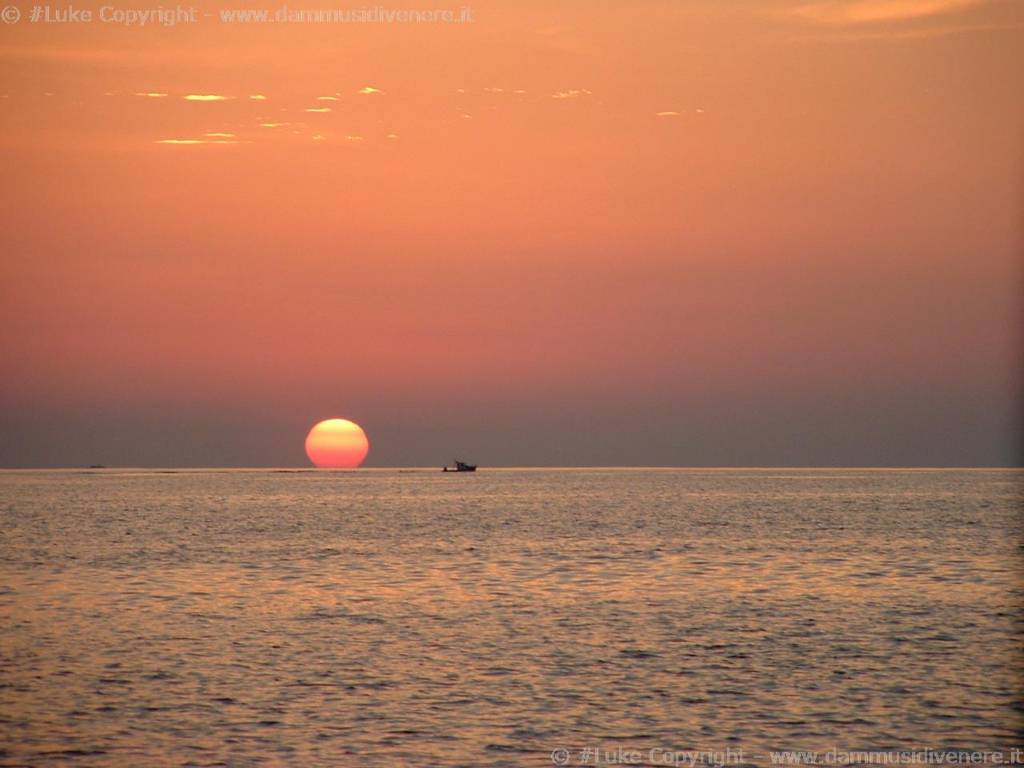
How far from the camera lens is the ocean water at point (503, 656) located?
31.8 m

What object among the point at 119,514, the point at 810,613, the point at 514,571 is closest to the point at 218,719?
the point at 810,613

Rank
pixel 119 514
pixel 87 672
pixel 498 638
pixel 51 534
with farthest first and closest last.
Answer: pixel 119 514 → pixel 51 534 → pixel 498 638 → pixel 87 672

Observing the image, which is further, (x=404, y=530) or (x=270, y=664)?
(x=404, y=530)

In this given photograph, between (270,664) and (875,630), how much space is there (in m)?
23.7

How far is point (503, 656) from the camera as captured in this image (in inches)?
1720

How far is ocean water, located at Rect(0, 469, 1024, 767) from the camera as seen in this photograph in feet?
104

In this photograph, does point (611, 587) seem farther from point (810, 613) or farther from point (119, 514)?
point (119, 514)

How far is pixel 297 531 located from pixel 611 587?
64791 mm

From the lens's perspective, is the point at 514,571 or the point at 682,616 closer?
the point at 682,616

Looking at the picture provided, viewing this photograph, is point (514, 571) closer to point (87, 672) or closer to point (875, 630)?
point (875, 630)

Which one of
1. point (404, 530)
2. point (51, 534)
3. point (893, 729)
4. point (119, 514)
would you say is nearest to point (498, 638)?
point (893, 729)

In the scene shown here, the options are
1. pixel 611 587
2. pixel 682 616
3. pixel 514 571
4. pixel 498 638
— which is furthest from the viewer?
pixel 514 571

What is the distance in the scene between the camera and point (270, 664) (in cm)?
4244

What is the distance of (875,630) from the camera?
50.3 m
